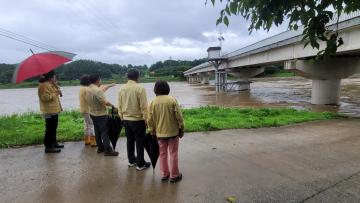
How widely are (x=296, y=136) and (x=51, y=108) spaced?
5.82 m

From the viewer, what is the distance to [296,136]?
8.30m

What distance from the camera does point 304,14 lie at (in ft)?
9.25

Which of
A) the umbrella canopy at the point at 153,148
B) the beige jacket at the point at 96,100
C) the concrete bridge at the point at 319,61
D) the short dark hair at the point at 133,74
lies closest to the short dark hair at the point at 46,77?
the beige jacket at the point at 96,100

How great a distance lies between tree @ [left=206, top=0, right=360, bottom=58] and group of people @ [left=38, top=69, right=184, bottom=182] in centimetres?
194

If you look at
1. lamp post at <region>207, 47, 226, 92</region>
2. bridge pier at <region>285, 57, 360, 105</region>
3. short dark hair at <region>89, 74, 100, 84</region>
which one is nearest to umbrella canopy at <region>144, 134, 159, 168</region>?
short dark hair at <region>89, 74, 100, 84</region>

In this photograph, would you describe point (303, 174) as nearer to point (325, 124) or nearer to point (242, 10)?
point (242, 10)

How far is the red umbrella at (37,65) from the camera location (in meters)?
5.57

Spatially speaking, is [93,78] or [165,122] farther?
[93,78]

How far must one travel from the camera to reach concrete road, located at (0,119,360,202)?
4.40 m

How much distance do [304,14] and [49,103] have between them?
17.3 feet

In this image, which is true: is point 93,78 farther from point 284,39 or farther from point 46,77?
point 284,39

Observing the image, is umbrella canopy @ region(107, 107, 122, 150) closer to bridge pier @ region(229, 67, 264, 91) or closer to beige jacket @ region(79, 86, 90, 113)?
beige jacket @ region(79, 86, 90, 113)

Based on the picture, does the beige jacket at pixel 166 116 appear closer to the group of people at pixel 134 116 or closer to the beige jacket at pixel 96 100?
the group of people at pixel 134 116

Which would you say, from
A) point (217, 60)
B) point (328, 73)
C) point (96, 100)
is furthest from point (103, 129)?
point (217, 60)
